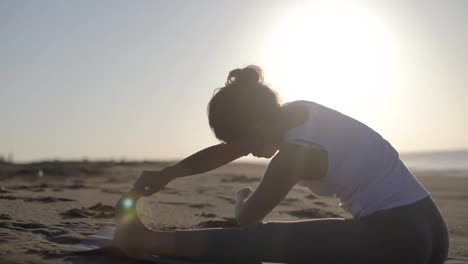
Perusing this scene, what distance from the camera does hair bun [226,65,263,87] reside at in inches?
97.6

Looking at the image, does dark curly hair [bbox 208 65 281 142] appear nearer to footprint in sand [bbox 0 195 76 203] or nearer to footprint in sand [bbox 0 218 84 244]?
footprint in sand [bbox 0 218 84 244]

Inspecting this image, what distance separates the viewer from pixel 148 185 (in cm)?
286

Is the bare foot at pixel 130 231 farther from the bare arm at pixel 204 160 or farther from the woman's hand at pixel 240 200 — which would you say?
the woman's hand at pixel 240 200

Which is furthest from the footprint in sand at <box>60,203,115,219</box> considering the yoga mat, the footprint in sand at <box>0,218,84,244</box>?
the yoga mat

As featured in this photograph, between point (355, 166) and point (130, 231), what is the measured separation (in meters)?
1.18

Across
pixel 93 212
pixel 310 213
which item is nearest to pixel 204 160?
pixel 93 212

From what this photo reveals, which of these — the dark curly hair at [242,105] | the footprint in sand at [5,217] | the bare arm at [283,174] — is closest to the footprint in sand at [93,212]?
the footprint in sand at [5,217]

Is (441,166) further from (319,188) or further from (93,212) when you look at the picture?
(319,188)

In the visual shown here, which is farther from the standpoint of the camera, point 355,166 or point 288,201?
point 288,201

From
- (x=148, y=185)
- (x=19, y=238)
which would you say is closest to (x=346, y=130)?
(x=148, y=185)

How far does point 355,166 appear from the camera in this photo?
95.2 inches

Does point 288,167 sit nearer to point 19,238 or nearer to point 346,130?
point 346,130

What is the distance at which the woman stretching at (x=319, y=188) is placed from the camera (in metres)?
2.35

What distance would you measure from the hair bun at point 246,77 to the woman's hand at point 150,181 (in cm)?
69
